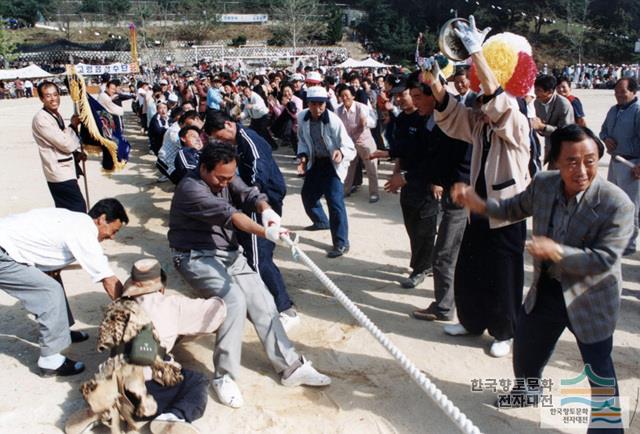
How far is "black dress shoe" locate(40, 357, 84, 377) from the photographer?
3.80 metres

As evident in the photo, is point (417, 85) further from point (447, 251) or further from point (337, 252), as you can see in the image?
point (337, 252)

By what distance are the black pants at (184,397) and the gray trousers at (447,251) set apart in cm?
213

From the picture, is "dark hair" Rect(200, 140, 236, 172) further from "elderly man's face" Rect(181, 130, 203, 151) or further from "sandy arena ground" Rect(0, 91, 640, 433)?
"elderly man's face" Rect(181, 130, 203, 151)

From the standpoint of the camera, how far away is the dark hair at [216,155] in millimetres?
3691

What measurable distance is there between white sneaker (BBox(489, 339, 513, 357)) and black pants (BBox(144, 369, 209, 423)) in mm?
2106

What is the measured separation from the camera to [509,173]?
3.56m

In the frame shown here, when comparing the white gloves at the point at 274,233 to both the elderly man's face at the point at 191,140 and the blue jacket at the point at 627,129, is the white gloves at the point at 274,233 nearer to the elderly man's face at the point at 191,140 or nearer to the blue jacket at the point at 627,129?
the elderly man's face at the point at 191,140

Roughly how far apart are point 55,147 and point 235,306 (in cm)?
325

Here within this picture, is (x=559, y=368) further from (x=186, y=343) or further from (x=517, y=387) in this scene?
(x=186, y=343)

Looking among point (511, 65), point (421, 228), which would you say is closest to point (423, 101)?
point (511, 65)

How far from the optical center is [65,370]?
3.81 meters

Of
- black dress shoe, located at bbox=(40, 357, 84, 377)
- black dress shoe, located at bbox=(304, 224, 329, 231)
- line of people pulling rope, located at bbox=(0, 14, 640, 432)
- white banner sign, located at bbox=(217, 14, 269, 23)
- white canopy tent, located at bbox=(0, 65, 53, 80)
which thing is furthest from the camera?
white banner sign, located at bbox=(217, 14, 269, 23)

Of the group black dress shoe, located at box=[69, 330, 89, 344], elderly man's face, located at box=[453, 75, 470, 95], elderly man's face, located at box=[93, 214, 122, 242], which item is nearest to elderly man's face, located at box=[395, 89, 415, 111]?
elderly man's face, located at box=[453, 75, 470, 95]

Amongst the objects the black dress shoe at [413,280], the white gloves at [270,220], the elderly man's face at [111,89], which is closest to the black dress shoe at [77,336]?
the white gloves at [270,220]
